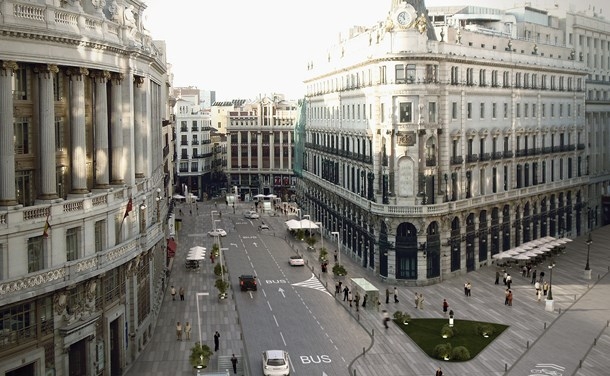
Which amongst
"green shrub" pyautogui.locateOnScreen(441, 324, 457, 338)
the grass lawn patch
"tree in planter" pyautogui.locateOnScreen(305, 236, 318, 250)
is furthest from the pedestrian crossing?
"green shrub" pyautogui.locateOnScreen(441, 324, 457, 338)

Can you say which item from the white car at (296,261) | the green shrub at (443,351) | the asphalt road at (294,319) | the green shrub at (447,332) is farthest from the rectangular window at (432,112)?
the green shrub at (443,351)

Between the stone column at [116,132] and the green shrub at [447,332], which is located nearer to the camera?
the stone column at [116,132]

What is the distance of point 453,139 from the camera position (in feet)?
314

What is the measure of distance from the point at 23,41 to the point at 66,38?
3415mm

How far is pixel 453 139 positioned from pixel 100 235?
51.0m

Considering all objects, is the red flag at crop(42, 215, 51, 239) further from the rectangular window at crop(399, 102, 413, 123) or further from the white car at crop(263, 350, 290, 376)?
the rectangular window at crop(399, 102, 413, 123)

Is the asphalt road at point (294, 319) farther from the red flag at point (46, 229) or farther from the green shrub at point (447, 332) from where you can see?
the red flag at point (46, 229)

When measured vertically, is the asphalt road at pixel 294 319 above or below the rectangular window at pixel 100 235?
below

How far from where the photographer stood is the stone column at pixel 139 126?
66.4 m

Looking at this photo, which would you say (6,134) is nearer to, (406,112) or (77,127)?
(77,127)

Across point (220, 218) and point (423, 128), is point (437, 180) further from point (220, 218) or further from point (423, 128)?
point (220, 218)

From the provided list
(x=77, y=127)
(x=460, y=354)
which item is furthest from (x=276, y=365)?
(x=77, y=127)

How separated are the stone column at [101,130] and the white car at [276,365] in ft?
57.7

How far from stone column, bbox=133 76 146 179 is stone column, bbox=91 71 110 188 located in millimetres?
7053
